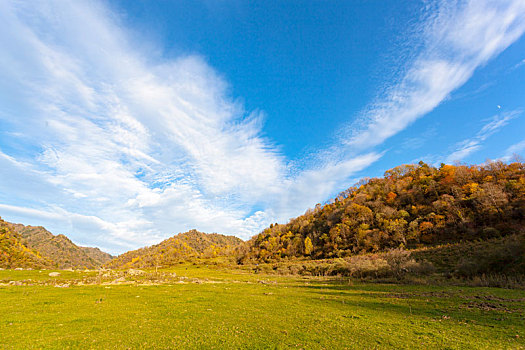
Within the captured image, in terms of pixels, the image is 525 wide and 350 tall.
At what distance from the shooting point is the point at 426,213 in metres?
84.0

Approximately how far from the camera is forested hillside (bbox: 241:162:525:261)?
63.2 metres

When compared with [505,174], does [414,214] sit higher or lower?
Answer: lower

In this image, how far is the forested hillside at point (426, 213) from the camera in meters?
63.2

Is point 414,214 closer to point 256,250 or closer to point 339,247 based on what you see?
point 339,247

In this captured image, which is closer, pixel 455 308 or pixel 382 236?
pixel 455 308

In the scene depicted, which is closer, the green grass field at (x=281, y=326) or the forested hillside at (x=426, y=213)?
the green grass field at (x=281, y=326)

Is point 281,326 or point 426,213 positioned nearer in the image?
point 281,326

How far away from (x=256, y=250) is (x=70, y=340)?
157386mm

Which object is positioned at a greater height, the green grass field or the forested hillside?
the forested hillside

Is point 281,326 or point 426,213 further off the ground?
point 426,213

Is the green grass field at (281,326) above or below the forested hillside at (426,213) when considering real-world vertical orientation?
below

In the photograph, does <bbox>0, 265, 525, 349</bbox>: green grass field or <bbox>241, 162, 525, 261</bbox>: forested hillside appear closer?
<bbox>0, 265, 525, 349</bbox>: green grass field

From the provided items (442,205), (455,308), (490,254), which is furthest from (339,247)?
(455,308)

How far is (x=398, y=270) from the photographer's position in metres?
39.3
